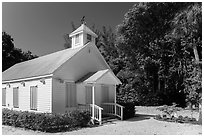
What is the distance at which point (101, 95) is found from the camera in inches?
689

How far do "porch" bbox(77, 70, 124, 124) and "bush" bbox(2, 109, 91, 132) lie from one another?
1479mm

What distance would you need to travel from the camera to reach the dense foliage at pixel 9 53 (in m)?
38.3

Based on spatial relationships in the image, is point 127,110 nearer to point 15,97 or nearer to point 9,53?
point 15,97

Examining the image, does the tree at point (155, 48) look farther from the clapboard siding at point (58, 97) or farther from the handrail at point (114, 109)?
the clapboard siding at point (58, 97)

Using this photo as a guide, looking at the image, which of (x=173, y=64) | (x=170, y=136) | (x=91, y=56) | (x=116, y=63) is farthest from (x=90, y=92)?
(x=116, y=63)

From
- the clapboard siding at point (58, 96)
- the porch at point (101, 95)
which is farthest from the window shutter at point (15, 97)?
the porch at point (101, 95)

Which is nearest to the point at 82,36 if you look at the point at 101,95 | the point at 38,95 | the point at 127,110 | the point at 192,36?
the point at 101,95

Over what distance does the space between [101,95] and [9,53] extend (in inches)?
1081

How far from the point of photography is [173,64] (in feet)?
86.5

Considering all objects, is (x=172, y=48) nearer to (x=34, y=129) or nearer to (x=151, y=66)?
(x=151, y=66)

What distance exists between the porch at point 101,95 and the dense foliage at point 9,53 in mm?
26077

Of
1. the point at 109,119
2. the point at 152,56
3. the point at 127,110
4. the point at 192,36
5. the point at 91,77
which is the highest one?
the point at 192,36

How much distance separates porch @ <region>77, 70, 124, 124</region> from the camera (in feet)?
50.3

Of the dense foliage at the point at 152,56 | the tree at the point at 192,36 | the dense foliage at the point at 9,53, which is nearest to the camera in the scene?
the tree at the point at 192,36
